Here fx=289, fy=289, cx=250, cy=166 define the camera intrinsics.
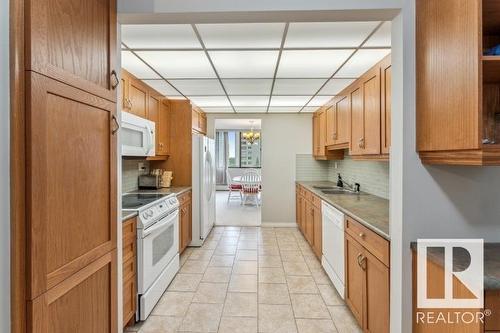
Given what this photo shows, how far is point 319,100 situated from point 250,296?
9.65ft

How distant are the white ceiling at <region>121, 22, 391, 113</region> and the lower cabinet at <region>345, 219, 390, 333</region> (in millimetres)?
1406

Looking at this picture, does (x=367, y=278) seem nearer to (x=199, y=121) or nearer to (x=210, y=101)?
(x=210, y=101)

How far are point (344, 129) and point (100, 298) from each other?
2970 mm

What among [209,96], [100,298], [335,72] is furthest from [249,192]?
[100,298]

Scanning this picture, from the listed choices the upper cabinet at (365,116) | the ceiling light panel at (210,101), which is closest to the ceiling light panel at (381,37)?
the upper cabinet at (365,116)

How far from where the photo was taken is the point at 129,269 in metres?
2.21

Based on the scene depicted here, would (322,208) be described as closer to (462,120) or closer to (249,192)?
(462,120)

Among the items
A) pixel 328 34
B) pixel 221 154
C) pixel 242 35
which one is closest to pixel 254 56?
pixel 242 35

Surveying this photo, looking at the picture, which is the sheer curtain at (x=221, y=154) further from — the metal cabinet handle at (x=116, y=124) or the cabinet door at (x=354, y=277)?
the metal cabinet handle at (x=116, y=124)

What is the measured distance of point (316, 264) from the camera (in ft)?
11.8

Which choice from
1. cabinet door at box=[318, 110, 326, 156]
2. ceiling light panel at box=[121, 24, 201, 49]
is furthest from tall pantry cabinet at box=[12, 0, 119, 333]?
cabinet door at box=[318, 110, 326, 156]

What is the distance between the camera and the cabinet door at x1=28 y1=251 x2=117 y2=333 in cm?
97

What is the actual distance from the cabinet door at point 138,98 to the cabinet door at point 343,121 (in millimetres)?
2358

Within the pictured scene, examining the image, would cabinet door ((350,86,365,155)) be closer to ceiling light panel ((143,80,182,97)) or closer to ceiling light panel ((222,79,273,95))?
ceiling light panel ((222,79,273,95))
